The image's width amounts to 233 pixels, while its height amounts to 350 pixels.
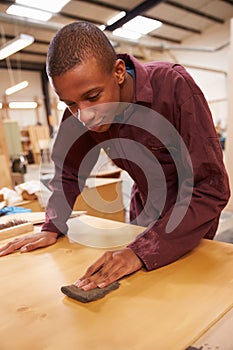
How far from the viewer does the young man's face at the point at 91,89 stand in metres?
0.76

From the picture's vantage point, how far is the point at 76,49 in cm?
76

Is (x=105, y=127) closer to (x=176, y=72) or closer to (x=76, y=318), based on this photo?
(x=176, y=72)

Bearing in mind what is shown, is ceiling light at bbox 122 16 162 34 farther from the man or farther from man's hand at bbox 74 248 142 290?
man's hand at bbox 74 248 142 290

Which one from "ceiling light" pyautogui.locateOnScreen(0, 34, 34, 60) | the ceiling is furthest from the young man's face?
the ceiling

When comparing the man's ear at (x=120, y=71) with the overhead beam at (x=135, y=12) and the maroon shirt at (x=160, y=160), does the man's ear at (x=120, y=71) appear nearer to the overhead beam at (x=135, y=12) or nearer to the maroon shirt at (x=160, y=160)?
the maroon shirt at (x=160, y=160)

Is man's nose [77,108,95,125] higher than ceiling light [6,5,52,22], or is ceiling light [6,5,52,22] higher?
ceiling light [6,5,52,22]

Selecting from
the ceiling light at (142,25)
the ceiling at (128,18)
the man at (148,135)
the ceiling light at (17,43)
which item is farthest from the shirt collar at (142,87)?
the ceiling light at (142,25)

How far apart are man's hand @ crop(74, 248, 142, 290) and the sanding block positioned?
0.01 metres

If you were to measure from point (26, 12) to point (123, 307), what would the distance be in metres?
6.59

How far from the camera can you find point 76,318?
60cm

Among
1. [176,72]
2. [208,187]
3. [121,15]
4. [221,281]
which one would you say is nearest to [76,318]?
[221,281]

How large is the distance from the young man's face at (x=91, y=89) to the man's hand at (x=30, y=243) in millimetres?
431

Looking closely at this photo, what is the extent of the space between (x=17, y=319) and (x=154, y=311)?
287 millimetres

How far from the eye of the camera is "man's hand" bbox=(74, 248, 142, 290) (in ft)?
2.31
